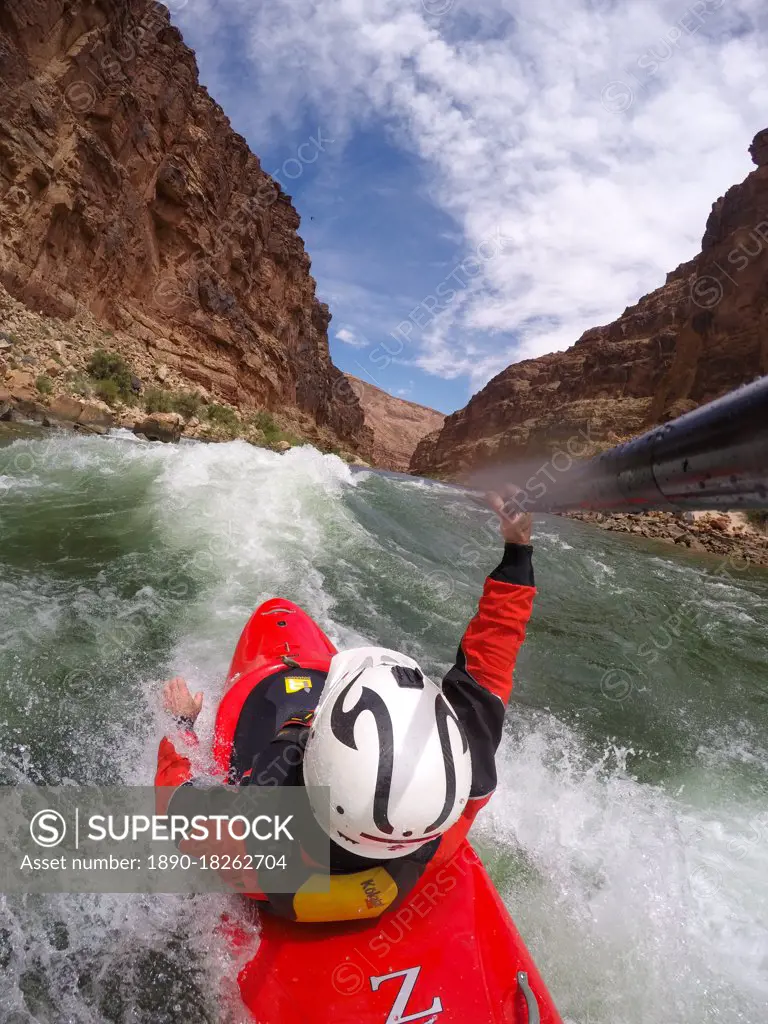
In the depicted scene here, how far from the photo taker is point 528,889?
2.58m

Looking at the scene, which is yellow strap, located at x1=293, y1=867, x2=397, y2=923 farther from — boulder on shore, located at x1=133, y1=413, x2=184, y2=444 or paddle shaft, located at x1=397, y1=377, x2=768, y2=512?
boulder on shore, located at x1=133, y1=413, x2=184, y2=444

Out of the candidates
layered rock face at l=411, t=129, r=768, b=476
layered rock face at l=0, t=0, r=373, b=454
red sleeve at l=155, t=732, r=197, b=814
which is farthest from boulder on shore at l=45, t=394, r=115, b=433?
red sleeve at l=155, t=732, r=197, b=814

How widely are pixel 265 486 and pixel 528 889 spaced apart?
756cm

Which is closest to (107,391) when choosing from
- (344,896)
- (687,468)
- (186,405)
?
(186,405)

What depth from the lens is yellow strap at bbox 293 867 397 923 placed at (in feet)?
5.20

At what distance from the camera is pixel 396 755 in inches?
56.2

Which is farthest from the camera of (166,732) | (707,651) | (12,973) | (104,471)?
(104,471)

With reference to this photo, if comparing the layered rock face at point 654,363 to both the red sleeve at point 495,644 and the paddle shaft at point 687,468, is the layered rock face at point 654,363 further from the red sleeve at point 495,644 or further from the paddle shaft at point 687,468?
the red sleeve at point 495,644

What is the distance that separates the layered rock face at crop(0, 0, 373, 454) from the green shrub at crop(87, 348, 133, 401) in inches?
141

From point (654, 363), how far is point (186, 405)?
154ft

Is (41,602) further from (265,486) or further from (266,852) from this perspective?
(265,486)

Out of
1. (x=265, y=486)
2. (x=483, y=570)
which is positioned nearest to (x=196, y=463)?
(x=265, y=486)

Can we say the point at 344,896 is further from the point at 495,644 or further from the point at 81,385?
the point at 81,385

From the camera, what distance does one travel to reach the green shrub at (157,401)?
69.1 ft
